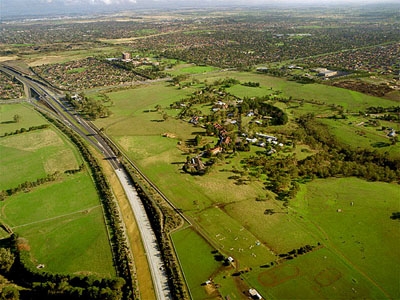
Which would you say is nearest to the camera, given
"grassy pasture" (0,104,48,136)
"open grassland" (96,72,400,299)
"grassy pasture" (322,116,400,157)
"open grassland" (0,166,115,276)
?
"open grassland" (96,72,400,299)

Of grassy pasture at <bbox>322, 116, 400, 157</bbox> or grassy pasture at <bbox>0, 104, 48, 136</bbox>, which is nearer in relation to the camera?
grassy pasture at <bbox>322, 116, 400, 157</bbox>

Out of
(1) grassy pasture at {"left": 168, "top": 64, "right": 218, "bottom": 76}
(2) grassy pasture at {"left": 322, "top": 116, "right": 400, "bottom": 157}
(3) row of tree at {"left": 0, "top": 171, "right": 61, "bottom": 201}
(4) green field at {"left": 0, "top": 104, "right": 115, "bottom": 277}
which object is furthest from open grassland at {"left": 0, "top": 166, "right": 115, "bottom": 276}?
(1) grassy pasture at {"left": 168, "top": 64, "right": 218, "bottom": 76}

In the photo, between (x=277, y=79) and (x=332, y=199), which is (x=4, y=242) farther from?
(x=277, y=79)

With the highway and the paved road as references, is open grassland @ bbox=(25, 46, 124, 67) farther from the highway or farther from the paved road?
the paved road

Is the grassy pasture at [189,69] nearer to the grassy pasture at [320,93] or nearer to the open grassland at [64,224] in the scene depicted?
the grassy pasture at [320,93]

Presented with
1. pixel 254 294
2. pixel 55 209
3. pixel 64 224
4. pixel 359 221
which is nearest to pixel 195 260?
pixel 254 294

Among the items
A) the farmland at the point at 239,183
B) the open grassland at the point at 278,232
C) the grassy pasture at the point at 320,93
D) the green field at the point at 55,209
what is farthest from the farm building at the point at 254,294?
the grassy pasture at the point at 320,93
